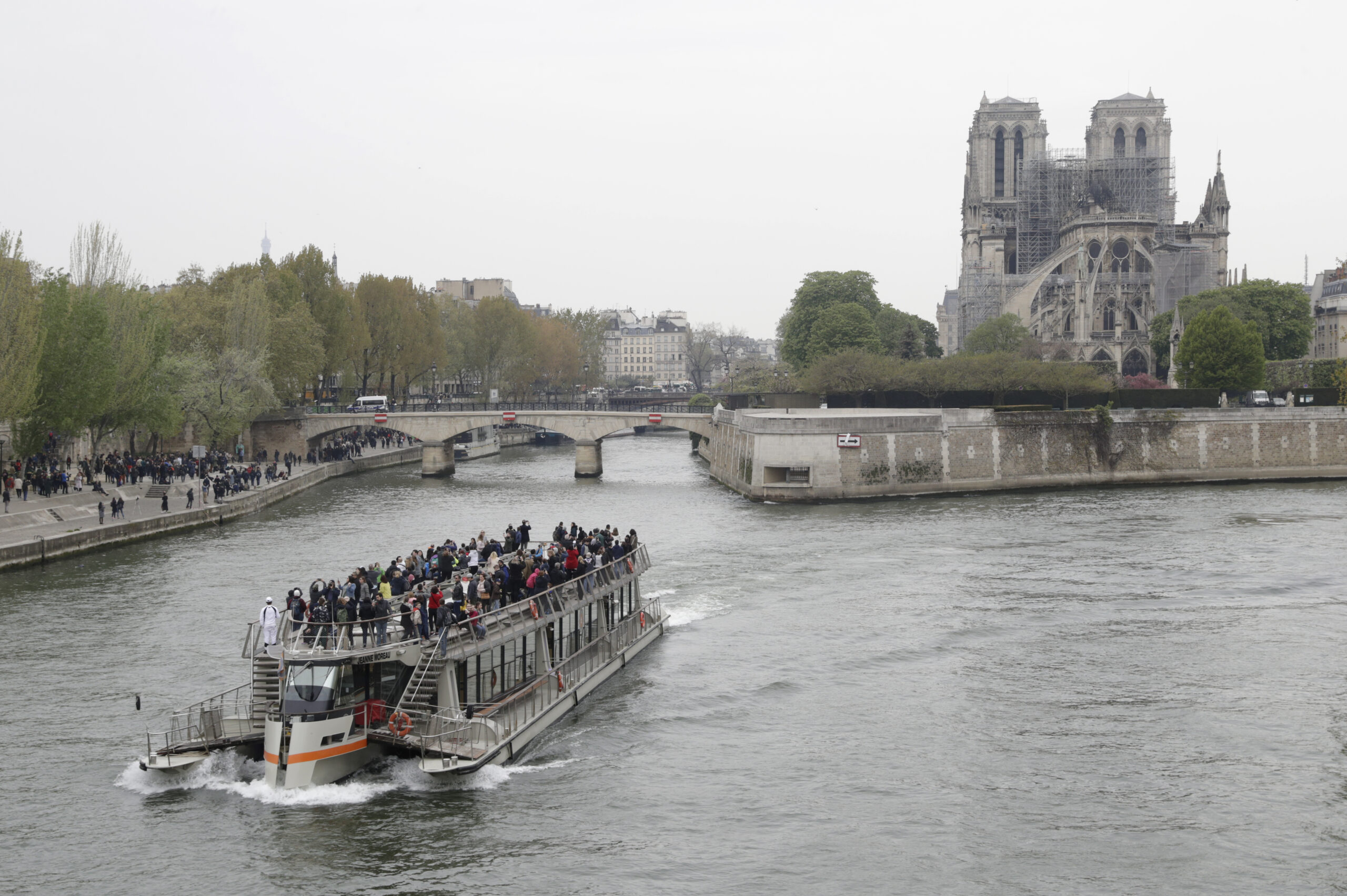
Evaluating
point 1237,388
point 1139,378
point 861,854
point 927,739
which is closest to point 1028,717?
point 927,739

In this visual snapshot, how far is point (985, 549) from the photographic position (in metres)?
38.7

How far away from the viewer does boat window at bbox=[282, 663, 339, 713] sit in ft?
57.0

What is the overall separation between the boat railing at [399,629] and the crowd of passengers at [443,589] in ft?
0.08

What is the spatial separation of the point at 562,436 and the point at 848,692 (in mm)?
88841

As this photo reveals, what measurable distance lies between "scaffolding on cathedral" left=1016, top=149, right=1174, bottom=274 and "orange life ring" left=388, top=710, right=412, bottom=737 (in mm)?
Result: 105045

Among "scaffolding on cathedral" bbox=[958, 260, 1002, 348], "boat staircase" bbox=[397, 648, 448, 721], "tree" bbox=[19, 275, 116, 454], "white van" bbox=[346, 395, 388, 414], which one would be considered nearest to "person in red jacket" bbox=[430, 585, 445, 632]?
"boat staircase" bbox=[397, 648, 448, 721]

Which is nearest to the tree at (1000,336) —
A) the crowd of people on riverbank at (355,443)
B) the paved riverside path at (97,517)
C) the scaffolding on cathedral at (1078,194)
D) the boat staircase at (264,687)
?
the scaffolding on cathedral at (1078,194)

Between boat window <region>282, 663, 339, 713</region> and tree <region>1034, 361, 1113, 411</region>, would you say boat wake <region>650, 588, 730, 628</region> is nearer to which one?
boat window <region>282, 663, 339, 713</region>

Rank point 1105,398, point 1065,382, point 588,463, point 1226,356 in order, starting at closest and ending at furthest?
1. point 1105,398
2. point 1065,382
3. point 588,463
4. point 1226,356

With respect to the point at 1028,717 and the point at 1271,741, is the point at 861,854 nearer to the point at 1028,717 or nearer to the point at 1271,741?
the point at 1028,717

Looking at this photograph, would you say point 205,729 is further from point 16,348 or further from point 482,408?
point 482,408

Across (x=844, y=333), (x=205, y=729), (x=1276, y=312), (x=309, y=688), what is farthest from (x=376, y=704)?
(x=1276, y=312)

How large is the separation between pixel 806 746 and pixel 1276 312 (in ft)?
272

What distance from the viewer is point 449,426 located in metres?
71.6
